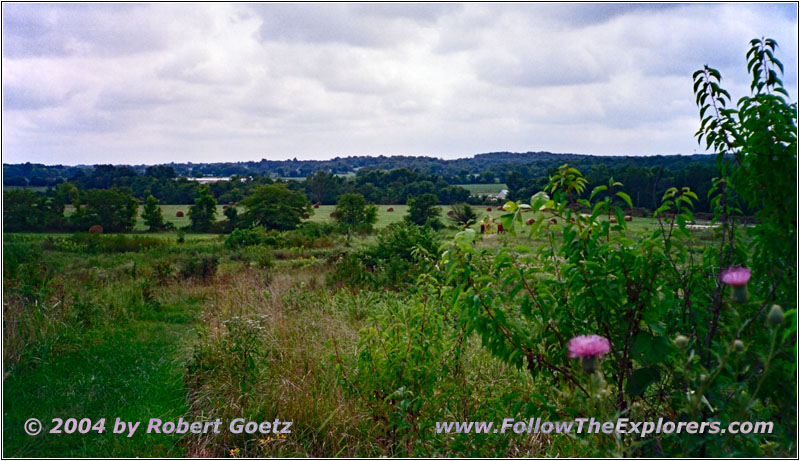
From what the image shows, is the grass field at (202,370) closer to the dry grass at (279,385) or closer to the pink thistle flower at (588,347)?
the dry grass at (279,385)

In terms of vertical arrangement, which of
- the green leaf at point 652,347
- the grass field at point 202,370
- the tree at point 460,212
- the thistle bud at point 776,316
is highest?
the thistle bud at point 776,316

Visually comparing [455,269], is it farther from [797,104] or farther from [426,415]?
[797,104]

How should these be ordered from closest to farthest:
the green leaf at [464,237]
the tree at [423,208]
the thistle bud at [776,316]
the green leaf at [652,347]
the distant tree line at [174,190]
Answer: the thistle bud at [776,316] < the green leaf at [652,347] < the green leaf at [464,237] < the tree at [423,208] < the distant tree line at [174,190]

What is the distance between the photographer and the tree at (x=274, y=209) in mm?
16766

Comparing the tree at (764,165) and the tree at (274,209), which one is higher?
the tree at (764,165)

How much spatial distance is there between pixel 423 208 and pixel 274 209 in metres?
5.89

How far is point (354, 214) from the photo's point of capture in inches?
637

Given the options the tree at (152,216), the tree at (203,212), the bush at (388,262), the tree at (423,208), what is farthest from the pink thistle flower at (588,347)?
the tree at (152,216)

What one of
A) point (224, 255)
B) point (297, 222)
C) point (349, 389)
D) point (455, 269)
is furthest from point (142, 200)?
point (455, 269)

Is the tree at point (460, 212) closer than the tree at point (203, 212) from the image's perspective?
Yes

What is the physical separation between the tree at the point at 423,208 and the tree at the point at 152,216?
843 centimetres

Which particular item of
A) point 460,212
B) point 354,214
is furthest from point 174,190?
point 460,212

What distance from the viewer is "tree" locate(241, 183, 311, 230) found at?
55.0 feet

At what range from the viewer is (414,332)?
3008 mm
